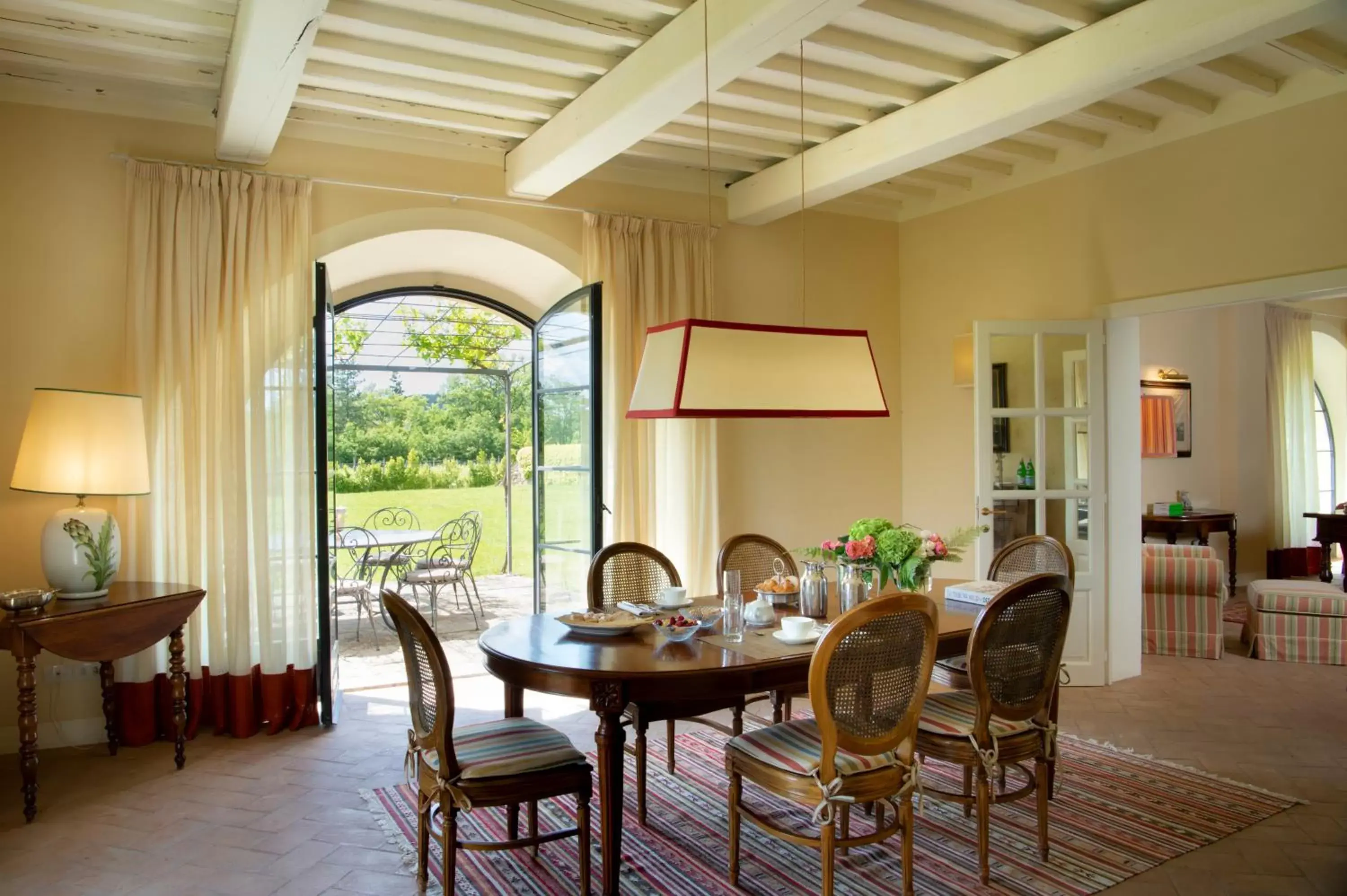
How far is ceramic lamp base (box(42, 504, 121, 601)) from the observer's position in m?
3.62

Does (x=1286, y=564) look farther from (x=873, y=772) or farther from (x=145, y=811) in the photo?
(x=145, y=811)

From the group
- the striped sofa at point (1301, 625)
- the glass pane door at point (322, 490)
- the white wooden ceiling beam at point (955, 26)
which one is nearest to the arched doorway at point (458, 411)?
the glass pane door at point (322, 490)

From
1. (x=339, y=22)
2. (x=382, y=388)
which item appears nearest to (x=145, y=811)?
(x=339, y=22)

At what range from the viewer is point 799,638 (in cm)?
287

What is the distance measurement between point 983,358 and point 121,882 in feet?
14.6

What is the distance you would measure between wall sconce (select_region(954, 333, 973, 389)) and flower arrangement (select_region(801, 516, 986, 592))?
244cm

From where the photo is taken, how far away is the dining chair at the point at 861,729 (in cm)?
242

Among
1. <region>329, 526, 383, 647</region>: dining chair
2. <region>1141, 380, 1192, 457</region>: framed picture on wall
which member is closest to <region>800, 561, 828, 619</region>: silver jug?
<region>329, 526, 383, 647</region>: dining chair

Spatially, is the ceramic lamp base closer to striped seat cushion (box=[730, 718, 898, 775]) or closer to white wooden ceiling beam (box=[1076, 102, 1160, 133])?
striped seat cushion (box=[730, 718, 898, 775])

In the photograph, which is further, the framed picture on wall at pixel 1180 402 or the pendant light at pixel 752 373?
the framed picture on wall at pixel 1180 402

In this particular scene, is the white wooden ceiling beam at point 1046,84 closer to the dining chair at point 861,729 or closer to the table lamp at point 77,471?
the dining chair at point 861,729

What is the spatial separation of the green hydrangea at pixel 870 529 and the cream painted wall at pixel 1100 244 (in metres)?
2.44

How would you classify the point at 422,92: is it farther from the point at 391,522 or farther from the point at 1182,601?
the point at 391,522

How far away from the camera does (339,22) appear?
3320 mm
